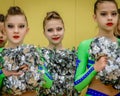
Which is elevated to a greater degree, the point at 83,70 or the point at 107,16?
the point at 107,16

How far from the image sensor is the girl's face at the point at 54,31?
1.92m

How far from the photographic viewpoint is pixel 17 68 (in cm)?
164

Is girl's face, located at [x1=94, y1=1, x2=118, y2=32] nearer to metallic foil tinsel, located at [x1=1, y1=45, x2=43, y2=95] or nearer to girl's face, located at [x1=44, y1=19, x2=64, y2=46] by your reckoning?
girl's face, located at [x1=44, y1=19, x2=64, y2=46]

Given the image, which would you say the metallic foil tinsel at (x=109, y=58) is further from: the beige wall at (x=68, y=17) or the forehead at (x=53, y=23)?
the beige wall at (x=68, y=17)

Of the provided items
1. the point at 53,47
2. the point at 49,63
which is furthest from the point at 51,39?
the point at 49,63

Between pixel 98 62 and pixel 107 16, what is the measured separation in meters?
0.29

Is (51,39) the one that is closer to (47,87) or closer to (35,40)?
(47,87)

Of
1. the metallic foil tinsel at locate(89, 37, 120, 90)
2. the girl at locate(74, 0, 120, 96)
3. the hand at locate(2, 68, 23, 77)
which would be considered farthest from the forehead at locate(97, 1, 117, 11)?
the hand at locate(2, 68, 23, 77)

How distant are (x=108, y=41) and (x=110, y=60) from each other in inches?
4.5

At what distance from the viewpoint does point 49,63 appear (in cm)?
185

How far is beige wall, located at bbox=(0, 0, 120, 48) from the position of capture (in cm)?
352

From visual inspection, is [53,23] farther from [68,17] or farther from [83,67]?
[68,17]

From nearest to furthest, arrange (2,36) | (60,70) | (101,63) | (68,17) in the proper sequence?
(101,63), (60,70), (2,36), (68,17)

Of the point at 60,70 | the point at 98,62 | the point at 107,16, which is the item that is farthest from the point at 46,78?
the point at 107,16
